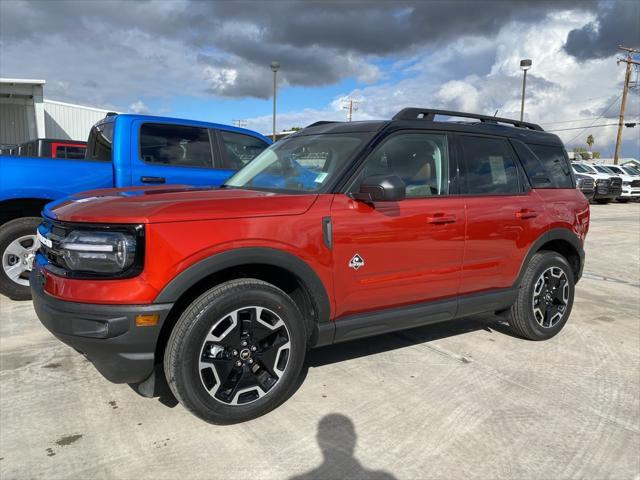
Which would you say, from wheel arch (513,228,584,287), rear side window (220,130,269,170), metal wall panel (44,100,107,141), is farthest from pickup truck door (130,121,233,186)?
metal wall panel (44,100,107,141)

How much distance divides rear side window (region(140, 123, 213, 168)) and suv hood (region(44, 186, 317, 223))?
8.17ft

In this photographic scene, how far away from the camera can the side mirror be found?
117 inches

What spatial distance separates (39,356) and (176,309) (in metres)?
1.72

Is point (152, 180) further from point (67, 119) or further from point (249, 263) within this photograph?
point (67, 119)

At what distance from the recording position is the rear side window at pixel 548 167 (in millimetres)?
4294

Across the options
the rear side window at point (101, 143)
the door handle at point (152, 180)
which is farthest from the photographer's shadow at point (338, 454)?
the rear side window at point (101, 143)

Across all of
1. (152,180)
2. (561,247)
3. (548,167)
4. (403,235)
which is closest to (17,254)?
(152,180)

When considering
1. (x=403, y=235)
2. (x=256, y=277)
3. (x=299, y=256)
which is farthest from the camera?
(x=403, y=235)

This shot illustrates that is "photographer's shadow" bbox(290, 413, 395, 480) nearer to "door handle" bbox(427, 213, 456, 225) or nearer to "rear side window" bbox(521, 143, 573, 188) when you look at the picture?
"door handle" bbox(427, 213, 456, 225)

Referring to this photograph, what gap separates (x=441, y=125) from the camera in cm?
374

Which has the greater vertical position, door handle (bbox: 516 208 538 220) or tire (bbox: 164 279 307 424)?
door handle (bbox: 516 208 538 220)

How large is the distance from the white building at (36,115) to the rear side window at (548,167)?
68.9 ft

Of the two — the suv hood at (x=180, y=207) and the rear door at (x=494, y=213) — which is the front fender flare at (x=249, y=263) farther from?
the rear door at (x=494, y=213)

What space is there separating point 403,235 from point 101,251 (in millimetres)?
1863
